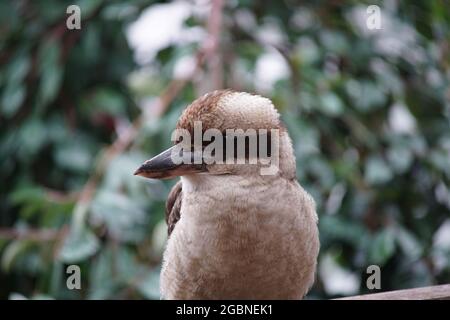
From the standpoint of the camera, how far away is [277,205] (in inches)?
69.6

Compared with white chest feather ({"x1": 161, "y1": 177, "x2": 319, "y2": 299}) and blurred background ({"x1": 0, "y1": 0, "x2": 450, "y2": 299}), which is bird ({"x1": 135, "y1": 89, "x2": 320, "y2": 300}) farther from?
blurred background ({"x1": 0, "y1": 0, "x2": 450, "y2": 299})

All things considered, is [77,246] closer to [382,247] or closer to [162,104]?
[162,104]

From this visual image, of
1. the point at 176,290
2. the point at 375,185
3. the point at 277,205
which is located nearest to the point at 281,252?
the point at 277,205

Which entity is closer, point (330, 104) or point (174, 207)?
point (174, 207)

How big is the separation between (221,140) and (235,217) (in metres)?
0.16

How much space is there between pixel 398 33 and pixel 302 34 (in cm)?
33

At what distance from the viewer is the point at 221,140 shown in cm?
175

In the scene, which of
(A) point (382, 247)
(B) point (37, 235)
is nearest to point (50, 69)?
(B) point (37, 235)

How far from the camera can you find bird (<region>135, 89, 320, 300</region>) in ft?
5.74

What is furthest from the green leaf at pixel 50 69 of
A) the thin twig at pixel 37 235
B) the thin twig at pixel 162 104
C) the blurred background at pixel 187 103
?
the thin twig at pixel 37 235

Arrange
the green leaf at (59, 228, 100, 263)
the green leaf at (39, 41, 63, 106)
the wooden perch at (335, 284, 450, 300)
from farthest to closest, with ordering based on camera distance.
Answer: the green leaf at (39, 41, 63, 106) → the green leaf at (59, 228, 100, 263) → the wooden perch at (335, 284, 450, 300)

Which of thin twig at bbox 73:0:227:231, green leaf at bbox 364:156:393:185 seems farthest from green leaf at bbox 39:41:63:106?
green leaf at bbox 364:156:393:185

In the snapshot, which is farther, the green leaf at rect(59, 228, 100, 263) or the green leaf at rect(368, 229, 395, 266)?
the green leaf at rect(368, 229, 395, 266)

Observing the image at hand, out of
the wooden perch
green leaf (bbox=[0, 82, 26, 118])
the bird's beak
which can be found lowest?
the wooden perch
